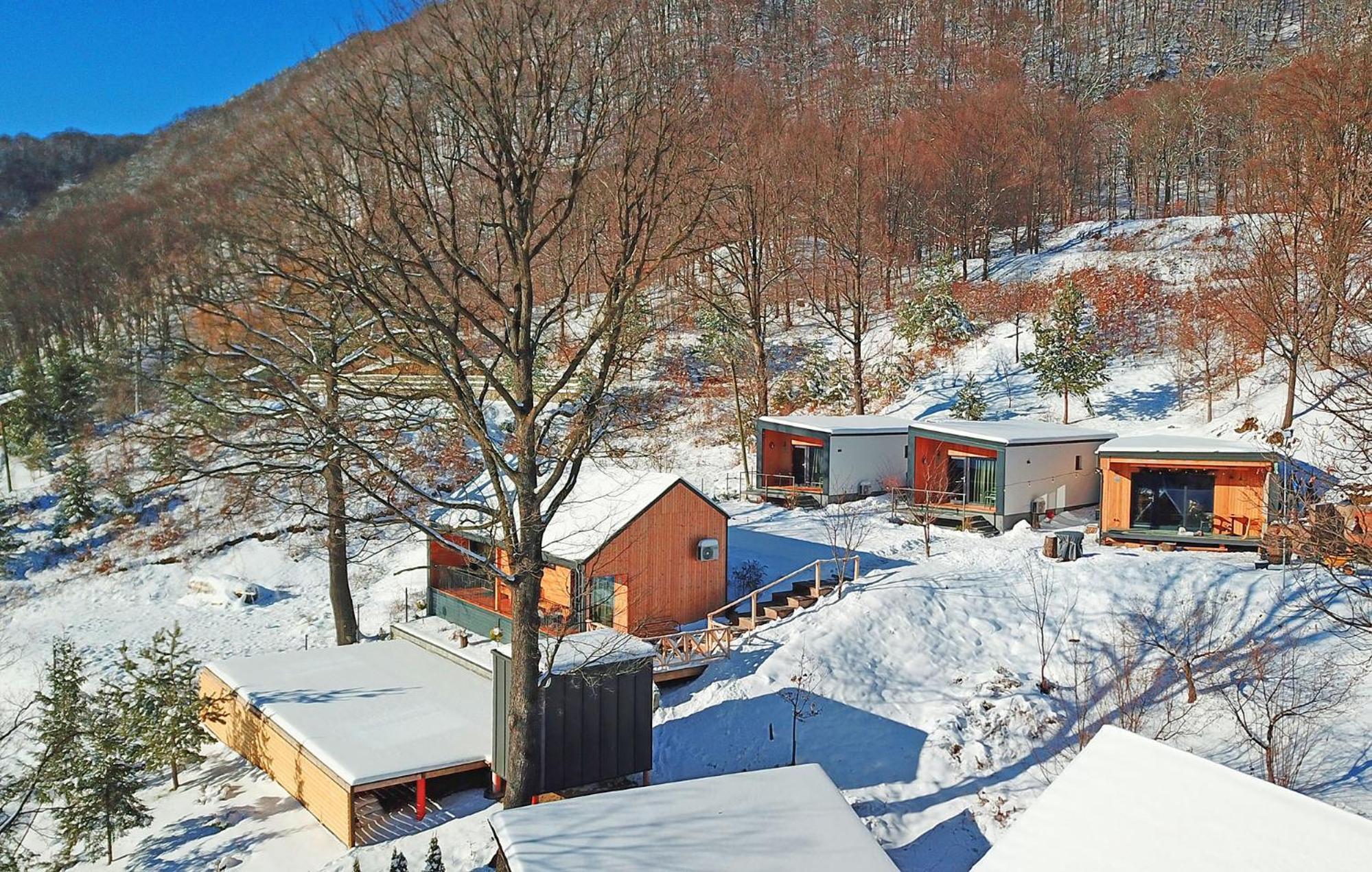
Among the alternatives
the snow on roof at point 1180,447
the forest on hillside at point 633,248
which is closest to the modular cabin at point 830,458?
the forest on hillside at point 633,248

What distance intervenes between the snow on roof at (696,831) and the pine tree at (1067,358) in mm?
22291

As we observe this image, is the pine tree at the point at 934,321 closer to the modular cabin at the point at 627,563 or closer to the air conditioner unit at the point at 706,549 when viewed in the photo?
the modular cabin at the point at 627,563

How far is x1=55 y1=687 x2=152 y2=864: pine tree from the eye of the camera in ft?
36.1

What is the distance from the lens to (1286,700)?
36.6 feet

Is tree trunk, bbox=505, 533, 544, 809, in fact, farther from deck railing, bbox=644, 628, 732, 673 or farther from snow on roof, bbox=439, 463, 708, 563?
deck railing, bbox=644, 628, 732, 673

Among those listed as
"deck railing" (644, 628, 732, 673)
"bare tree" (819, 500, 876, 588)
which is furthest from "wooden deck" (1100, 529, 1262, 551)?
"deck railing" (644, 628, 732, 673)

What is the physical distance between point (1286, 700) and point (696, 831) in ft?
27.9

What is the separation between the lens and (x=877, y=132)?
54.5m

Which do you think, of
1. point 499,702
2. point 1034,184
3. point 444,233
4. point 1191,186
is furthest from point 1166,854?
point 1191,186

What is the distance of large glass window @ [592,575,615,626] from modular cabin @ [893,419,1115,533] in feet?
26.7

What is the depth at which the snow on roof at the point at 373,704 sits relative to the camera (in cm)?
1049

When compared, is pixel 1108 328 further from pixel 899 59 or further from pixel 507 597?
pixel 899 59

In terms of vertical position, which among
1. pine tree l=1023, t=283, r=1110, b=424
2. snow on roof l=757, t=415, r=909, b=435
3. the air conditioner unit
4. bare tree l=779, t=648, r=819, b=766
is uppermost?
pine tree l=1023, t=283, r=1110, b=424

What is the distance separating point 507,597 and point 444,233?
9.53 meters
